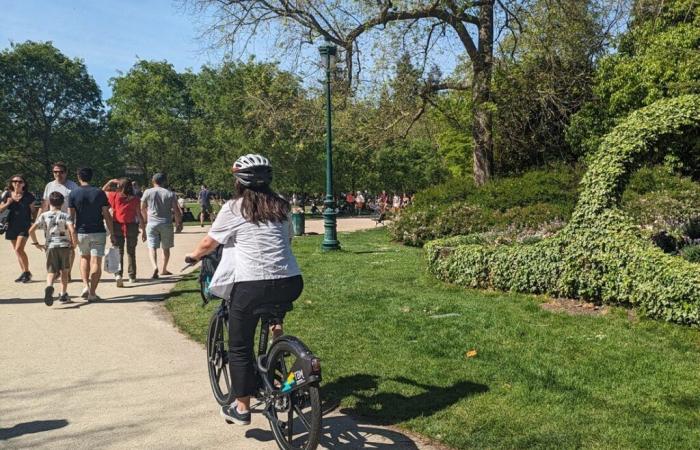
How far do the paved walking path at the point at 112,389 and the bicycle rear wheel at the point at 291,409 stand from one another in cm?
21

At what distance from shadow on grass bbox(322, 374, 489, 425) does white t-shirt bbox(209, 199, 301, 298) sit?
125cm

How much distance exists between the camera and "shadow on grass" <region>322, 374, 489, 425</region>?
13.7 ft

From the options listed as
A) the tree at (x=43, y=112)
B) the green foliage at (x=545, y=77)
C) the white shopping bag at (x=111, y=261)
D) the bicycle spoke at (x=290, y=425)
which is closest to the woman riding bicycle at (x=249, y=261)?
the bicycle spoke at (x=290, y=425)

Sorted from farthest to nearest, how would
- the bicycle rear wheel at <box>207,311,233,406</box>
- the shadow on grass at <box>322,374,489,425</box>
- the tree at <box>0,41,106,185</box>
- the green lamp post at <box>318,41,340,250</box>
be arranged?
the tree at <box>0,41,106,185</box>
the green lamp post at <box>318,41,340,250</box>
the bicycle rear wheel at <box>207,311,233,406</box>
the shadow on grass at <box>322,374,489,425</box>

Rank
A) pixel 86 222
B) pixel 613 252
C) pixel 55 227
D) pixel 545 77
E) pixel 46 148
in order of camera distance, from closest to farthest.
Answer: pixel 613 252
pixel 55 227
pixel 86 222
pixel 545 77
pixel 46 148

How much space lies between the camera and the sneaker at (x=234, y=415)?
151 inches

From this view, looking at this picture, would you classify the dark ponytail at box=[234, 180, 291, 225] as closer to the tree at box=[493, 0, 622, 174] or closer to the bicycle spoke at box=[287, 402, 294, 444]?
the bicycle spoke at box=[287, 402, 294, 444]

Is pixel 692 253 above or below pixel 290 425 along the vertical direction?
above

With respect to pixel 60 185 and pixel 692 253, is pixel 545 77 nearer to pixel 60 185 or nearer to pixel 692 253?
pixel 692 253

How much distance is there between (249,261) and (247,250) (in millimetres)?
72

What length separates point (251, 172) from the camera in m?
3.70

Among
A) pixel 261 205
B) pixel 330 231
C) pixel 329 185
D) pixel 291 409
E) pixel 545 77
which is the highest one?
pixel 545 77

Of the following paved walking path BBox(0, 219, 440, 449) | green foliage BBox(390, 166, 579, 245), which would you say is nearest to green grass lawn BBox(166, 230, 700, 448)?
paved walking path BBox(0, 219, 440, 449)

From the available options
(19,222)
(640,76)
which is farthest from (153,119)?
(19,222)
